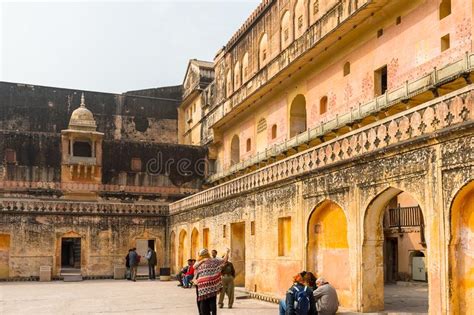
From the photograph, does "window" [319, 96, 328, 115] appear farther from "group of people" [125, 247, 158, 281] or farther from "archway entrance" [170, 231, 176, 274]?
"group of people" [125, 247, 158, 281]

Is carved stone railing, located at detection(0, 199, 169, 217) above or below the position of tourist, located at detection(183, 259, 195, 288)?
above

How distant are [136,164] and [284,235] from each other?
18.2 meters

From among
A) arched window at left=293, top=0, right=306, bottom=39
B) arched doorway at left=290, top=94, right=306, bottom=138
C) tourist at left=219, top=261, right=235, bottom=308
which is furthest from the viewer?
arched doorway at left=290, top=94, right=306, bottom=138

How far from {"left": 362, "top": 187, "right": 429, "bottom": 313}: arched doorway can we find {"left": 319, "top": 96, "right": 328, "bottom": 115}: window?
13.0ft

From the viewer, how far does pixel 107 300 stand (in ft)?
47.5

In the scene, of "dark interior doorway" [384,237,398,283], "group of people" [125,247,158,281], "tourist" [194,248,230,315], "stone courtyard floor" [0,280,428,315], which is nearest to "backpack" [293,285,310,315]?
"tourist" [194,248,230,315]

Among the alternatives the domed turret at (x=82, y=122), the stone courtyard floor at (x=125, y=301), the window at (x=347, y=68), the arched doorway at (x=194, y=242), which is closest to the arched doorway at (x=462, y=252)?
the stone courtyard floor at (x=125, y=301)

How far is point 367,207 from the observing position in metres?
10.0

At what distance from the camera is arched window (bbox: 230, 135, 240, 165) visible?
29.5m

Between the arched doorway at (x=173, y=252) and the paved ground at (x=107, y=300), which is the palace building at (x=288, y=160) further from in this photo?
the paved ground at (x=107, y=300)

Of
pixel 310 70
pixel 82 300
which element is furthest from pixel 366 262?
pixel 310 70

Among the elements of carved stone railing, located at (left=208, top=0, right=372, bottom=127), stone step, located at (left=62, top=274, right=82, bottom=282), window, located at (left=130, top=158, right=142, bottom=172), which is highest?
carved stone railing, located at (left=208, top=0, right=372, bottom=127)

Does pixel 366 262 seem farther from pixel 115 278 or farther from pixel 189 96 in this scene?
pixel 189 96

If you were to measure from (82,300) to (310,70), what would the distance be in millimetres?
11831
